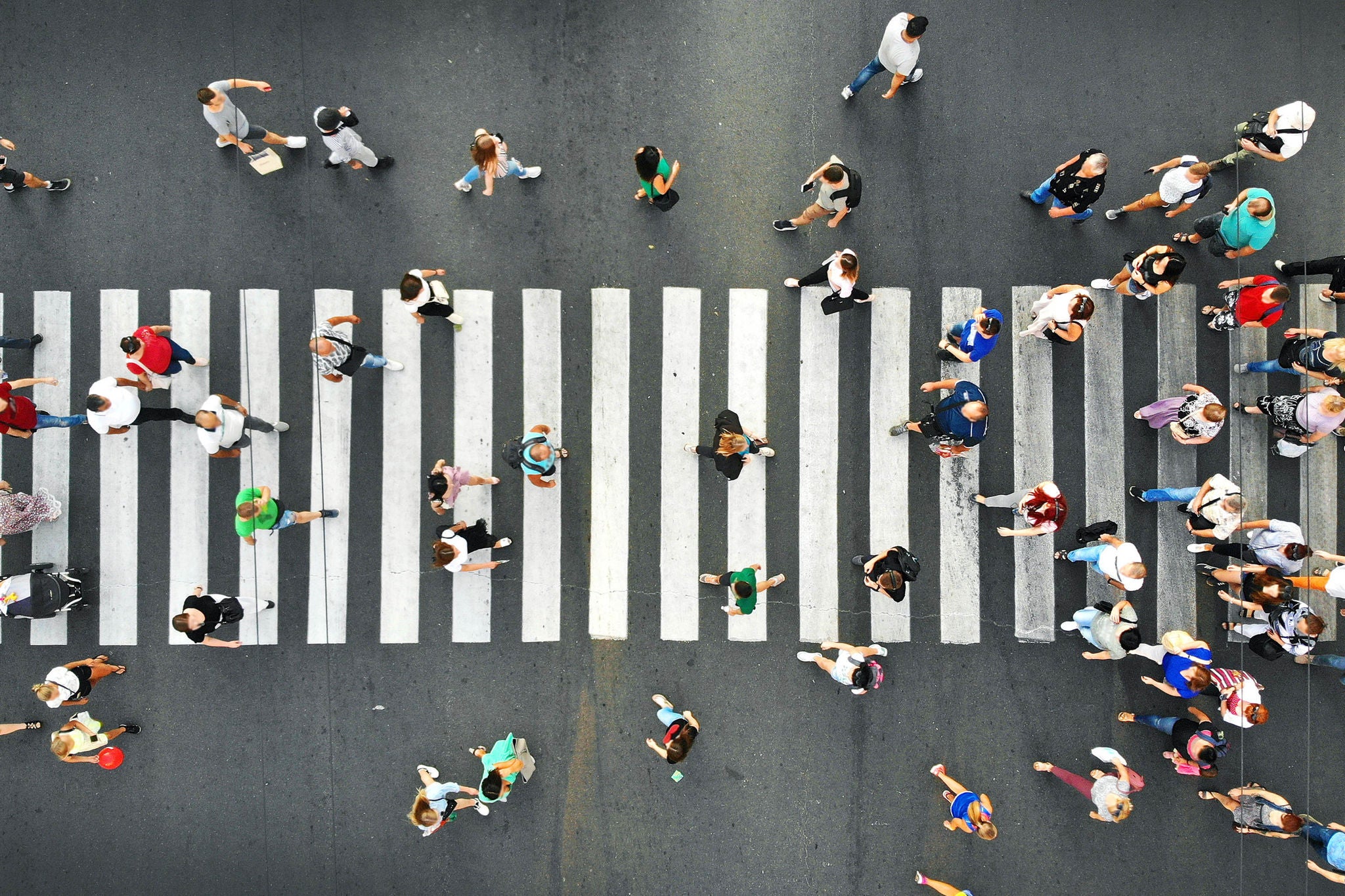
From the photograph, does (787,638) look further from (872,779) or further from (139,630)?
(139,630)

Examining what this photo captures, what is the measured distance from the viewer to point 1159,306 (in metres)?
7.94

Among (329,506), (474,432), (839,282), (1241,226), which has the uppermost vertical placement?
(1241,226)

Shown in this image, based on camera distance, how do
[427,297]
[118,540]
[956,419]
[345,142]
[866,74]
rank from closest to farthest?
1. [956,419]
2. [427,297]
3. [345,142]
4. [866,74]
5. [118,540]

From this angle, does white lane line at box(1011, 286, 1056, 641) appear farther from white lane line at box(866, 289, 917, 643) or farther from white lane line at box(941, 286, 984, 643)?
white lane line at box(866, 289, 917, 643)

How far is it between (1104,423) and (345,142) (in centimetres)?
881

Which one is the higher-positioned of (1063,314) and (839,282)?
(839,282)

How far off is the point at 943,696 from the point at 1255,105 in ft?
25.1

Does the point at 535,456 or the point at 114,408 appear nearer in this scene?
the point at 535,456

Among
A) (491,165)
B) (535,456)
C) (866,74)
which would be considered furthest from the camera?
(866,74)

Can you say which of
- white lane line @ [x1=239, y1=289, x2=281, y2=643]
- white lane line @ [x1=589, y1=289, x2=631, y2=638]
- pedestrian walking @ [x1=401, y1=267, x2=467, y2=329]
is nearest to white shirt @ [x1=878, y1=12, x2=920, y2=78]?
white lane line @ [x1=589, y1=289, x2=631, y2=638]

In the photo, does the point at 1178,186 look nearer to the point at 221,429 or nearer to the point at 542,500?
the point at 542,500

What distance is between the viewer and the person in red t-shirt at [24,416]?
695 centimetres

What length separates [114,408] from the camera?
680 cm

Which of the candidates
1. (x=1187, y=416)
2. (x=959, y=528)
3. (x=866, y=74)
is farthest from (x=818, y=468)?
(x=866, y=74)
